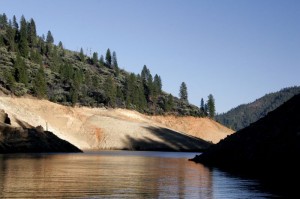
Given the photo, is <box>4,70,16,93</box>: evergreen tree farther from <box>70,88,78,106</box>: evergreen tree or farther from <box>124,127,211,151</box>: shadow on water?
<box>124,127,211,151</box>: shadow on water

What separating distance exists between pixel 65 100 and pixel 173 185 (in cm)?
14355

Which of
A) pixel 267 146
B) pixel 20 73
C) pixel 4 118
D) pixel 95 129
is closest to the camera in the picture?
pixel 267 146

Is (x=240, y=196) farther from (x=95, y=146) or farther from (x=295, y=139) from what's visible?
(x=95, y=146)

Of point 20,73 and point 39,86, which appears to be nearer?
point 39,86

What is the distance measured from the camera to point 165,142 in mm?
169375

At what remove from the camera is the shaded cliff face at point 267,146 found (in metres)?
55.9

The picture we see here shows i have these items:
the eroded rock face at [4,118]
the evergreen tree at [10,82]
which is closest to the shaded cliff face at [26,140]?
the eroded rock face at [4,118]

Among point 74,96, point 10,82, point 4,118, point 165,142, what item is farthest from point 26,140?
point 74,96

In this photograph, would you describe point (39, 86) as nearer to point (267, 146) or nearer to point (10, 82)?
point (10, 82)

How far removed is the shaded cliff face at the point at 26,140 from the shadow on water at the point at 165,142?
135 ft

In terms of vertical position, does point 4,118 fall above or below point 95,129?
below

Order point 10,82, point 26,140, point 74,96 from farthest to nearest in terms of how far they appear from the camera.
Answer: point 74,96, point 10,82, point 26,140

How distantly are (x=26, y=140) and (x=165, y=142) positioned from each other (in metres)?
66.1

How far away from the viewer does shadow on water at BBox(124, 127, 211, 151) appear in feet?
533
